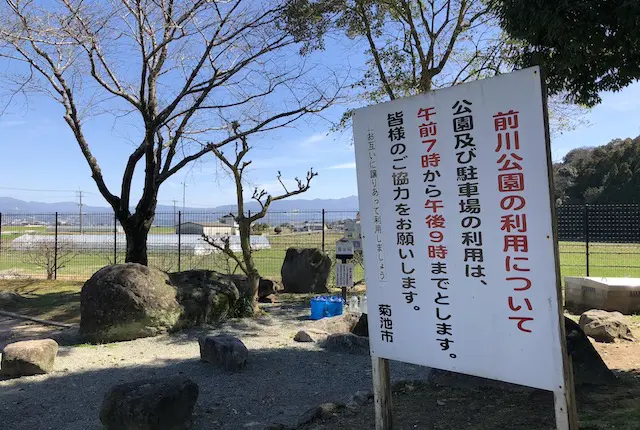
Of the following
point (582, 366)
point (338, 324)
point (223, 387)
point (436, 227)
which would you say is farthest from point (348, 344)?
point (436, 227)

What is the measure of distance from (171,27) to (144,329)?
18.8 feet

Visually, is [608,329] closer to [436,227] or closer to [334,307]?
[334,307]

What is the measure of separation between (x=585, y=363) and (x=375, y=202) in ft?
8.57

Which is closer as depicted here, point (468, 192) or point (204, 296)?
point (468, 192)

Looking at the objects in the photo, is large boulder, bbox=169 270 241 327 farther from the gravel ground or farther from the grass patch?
the grass patch

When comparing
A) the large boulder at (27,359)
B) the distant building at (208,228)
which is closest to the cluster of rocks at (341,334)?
the large boulder at (27,359)

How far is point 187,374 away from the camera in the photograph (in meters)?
5.61

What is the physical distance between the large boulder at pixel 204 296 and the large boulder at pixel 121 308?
1.53ft

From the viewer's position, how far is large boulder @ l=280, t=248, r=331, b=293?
43.0ft

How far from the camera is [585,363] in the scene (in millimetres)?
4352

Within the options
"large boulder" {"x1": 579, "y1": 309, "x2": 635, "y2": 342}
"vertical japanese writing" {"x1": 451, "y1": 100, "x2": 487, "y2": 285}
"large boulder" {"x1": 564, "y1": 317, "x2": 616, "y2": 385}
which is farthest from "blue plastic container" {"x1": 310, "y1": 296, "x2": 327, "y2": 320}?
"vertical japanese writing" {"x1": 451, "y1": 100, "x2": 487, "y2": 285}

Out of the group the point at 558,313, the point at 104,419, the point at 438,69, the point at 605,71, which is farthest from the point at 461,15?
the point at 104,419

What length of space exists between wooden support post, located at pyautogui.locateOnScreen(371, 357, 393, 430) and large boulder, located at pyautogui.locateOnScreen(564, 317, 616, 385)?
75.6 inches

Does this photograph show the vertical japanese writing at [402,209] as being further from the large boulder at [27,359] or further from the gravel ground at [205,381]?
the large boulder at [27,359]
